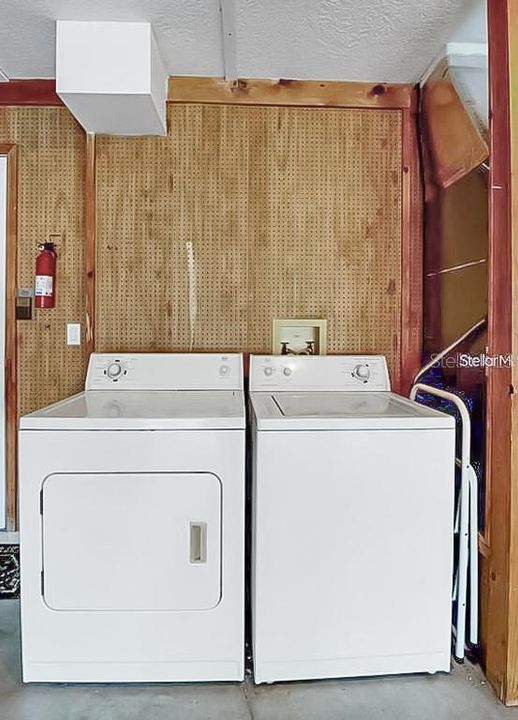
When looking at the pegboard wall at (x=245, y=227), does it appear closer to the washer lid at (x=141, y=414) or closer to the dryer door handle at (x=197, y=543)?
the washer lid at (x=141, y=414)

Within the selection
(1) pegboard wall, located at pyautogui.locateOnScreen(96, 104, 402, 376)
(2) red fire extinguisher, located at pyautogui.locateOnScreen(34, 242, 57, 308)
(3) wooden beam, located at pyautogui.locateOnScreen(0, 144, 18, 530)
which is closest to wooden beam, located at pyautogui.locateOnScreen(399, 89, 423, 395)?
(1) pegboard wall, located at pyautogui.locateOnScreen(96, 104, 402, 376)

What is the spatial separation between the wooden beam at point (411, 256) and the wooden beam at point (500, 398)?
846mm

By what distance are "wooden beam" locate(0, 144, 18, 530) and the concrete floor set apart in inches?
40.0

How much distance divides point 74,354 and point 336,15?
1777mm

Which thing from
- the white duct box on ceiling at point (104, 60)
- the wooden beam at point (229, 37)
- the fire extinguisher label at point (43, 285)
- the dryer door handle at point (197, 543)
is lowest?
the dryer door handle at point (197, 543)

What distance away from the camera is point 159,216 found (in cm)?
275

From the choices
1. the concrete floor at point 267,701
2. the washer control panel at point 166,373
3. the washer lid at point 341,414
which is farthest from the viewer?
the washer control panel at point 166,373

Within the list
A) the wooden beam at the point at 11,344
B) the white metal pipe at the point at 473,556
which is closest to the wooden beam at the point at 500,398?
the white metal pipe at the point at 473,556

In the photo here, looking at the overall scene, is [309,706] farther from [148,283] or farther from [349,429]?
[148,283]

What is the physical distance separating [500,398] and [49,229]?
2074 mm

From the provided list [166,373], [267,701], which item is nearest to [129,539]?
[267,701]

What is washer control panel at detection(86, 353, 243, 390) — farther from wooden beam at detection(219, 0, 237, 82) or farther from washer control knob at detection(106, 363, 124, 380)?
wooden beam at detection(219, 0, 237, 82)

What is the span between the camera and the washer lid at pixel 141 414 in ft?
6.05

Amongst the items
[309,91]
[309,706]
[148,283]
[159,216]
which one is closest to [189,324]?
[148,283]
